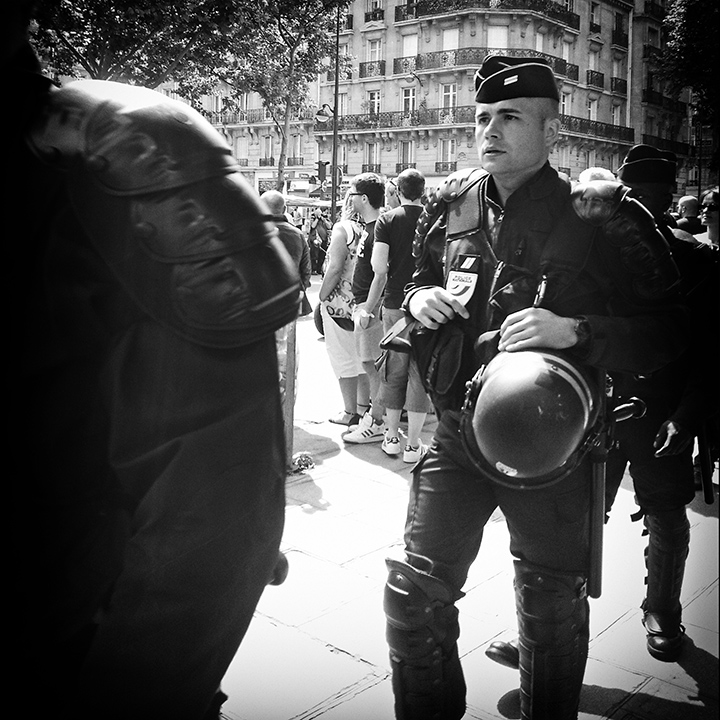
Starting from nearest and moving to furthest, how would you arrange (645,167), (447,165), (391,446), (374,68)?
(645,167), (374,68), (391,446), (447,165)

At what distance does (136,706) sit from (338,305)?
5.96 m

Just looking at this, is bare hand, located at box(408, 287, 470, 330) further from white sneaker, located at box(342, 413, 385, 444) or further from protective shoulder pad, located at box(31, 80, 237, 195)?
white sneaker, located at box(342, 413, 385, 444)

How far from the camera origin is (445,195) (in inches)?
104

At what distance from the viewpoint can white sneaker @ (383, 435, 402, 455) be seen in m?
6.09

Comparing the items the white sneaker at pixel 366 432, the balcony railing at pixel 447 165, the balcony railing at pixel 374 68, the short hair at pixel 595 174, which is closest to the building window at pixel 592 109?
the short hair at pixel 595 174

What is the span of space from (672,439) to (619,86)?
49.1 inches

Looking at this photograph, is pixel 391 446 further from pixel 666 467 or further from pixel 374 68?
pixel 666 467

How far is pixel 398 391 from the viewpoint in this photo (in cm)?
620

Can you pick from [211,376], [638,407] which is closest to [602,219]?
[638,407]

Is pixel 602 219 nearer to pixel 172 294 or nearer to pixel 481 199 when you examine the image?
pixel 481 199

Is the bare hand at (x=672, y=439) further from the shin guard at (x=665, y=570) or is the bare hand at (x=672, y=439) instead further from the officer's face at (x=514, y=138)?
the officer's face at (x=514, y=138)

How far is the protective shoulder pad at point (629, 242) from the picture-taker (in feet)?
7.63

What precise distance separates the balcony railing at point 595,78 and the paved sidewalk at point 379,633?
1250 mm

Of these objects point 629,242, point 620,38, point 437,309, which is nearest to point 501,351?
point 437,309
